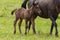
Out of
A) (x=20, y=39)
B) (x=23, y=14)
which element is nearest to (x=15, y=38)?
(x=20, y=39)

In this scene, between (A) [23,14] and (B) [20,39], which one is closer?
(B) [20,39]

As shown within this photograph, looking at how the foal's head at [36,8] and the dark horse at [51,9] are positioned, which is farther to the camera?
the dark horse at [51,9]

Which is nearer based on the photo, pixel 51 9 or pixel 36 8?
pixel 36 8

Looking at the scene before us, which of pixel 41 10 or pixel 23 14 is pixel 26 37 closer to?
pixel 23 14

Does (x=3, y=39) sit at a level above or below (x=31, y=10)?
below

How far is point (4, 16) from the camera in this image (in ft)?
68.0

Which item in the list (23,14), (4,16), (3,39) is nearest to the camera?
(3,39)

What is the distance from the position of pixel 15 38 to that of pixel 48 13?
2.50 metres

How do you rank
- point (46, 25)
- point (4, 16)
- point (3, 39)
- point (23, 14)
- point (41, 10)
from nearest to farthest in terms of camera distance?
point (3, 39)
point (23, 14)
point (41, 10)
point (46, 25)
point (4, 16)

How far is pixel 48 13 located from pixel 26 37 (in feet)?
6.47

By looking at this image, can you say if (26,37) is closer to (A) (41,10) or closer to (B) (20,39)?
(B) (20,39)

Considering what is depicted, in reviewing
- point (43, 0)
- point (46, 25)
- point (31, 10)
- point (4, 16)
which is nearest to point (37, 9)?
point (31, 10)

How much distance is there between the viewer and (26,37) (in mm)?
12820

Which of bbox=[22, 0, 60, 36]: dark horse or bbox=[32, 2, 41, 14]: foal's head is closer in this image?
bbox=[32, 2, 41, 14]: foal's head
